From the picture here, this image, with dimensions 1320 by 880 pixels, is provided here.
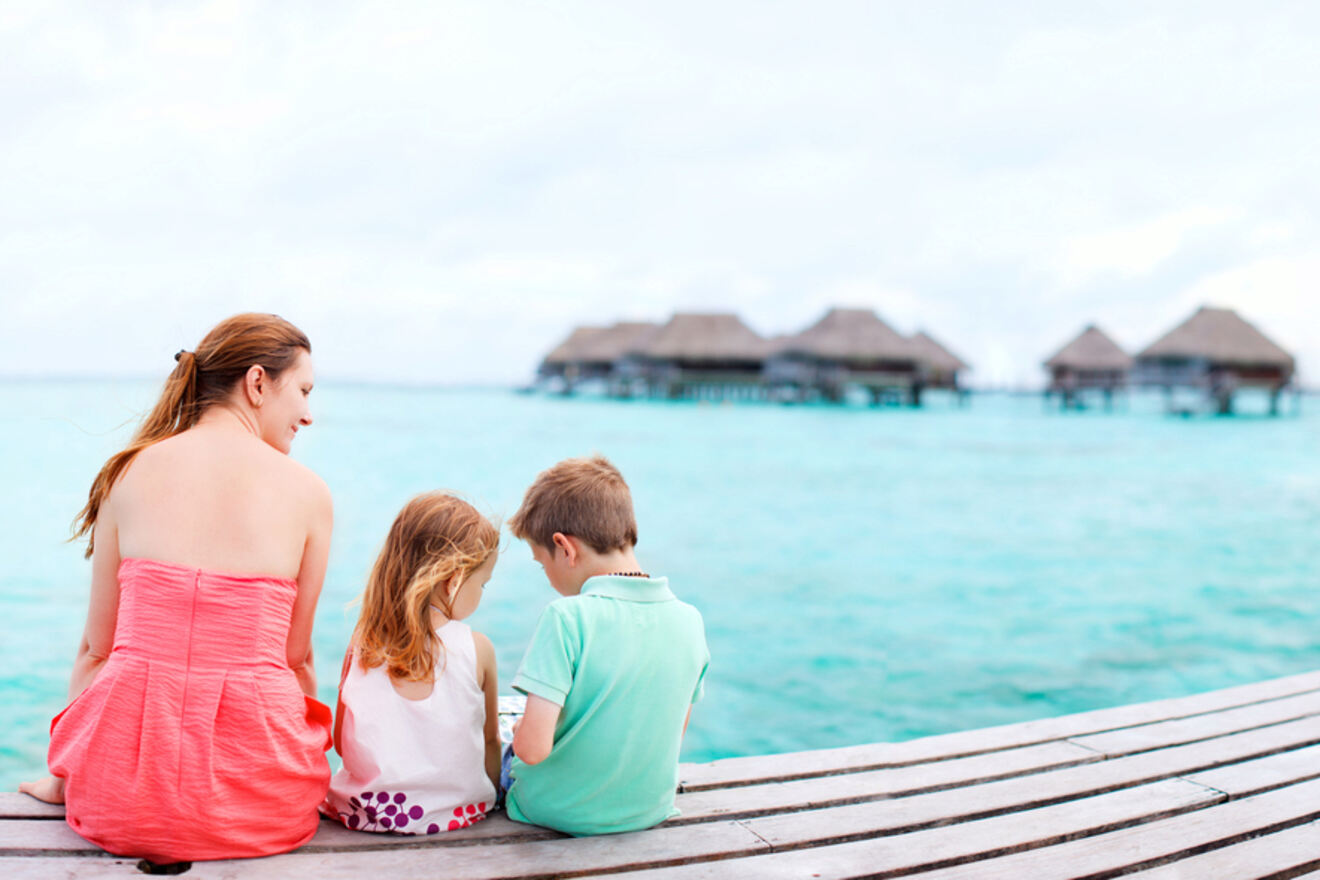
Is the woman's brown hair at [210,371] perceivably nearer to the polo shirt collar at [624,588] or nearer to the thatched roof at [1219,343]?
the polo shirt collar at [624,588]

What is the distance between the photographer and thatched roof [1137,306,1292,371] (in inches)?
1471

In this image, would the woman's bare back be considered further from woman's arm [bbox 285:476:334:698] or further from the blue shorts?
the blue shorts

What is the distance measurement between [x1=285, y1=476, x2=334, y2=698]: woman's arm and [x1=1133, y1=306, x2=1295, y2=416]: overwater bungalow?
41.6 meters

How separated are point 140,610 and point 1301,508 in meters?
17.4

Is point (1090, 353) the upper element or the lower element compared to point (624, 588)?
upper

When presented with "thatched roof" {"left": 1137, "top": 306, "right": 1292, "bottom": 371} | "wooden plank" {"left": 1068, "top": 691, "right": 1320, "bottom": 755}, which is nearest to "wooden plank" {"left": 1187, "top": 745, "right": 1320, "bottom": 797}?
"wooden plank" {"left": 1068, "top": 691, "right": 1320, "bottom": 755}

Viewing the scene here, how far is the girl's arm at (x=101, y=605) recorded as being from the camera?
159 centimetres

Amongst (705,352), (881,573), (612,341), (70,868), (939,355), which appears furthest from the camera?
(612,341)

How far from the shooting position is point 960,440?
28688mm

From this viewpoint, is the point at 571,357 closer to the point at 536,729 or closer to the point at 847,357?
the point at 847,357

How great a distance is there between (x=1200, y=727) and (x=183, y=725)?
7.49 ft

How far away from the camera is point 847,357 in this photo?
128 feet

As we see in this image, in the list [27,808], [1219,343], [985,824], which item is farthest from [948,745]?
[1219,343]

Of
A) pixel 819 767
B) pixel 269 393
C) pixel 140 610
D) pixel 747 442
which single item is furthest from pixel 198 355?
pixel 747 442
